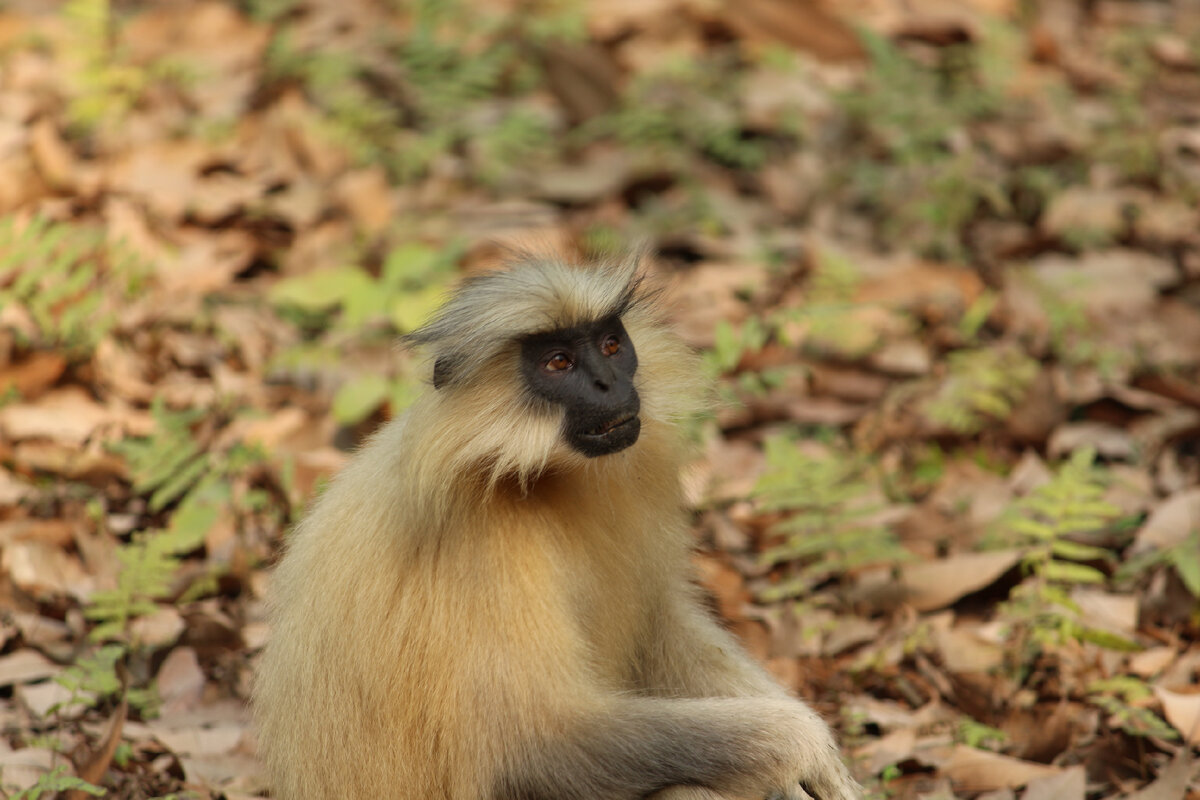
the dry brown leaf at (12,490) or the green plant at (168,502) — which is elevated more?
the green plant at (168,502)

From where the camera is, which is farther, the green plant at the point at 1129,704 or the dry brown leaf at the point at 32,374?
the dry brown leaf at the point at 32,374

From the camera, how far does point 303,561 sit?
461cm

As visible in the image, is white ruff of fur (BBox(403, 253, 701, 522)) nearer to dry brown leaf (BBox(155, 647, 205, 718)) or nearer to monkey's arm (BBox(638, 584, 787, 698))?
monkey's arm (BBox(638, 584, 787, 698))

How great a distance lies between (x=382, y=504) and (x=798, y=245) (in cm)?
567

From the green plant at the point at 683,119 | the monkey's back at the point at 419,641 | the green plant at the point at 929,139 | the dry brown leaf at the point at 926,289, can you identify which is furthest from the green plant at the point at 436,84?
the monkey's back at the point at 419,641

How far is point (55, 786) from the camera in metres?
4.65

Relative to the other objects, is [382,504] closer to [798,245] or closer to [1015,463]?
[1015,463]

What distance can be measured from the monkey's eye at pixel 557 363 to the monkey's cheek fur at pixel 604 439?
0.83ft

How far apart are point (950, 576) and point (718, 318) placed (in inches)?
115

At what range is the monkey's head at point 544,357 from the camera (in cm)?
450

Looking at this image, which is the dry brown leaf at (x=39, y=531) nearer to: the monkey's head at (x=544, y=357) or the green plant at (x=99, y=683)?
the green plant at (x=99, y=683)

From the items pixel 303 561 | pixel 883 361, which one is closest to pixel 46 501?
pixel 303 561

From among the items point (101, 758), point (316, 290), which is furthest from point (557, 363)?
point (316, 290)

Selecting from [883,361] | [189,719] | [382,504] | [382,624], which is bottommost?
[189,719]
